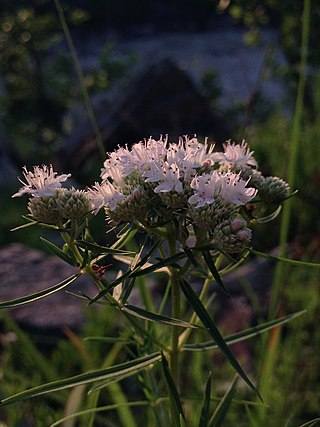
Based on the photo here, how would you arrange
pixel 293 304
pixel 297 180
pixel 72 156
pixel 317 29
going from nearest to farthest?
pixel 293 304, pixel 297 180, pixel 317 29, pixel 72 156

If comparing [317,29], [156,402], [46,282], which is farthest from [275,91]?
[156,402]

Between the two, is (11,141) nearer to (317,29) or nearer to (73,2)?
(317,29)

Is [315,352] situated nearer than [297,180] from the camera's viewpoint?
Yes

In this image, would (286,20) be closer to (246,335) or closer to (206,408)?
(246,335)

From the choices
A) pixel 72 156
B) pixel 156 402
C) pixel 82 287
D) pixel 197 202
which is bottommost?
pixel 156 402

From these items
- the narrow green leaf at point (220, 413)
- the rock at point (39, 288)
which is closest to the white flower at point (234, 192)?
the narrow green leaf at point (220, 413)

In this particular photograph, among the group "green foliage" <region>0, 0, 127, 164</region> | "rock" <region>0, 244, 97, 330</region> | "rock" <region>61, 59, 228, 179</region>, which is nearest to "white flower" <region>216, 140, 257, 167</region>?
"rock" <region>0, 244, 97, 330</region>

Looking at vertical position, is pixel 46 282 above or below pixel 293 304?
above
